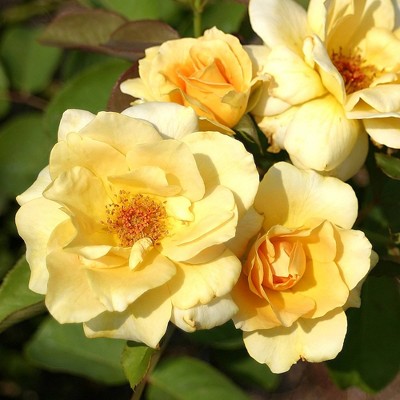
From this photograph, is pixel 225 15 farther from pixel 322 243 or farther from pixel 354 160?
pixel 322 243

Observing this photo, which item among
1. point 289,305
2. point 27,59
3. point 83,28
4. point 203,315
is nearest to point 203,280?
point 203,315

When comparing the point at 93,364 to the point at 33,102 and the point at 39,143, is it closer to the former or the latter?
the point at 39,143

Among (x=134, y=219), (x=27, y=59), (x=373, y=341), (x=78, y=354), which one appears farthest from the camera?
(x=27, y=59)

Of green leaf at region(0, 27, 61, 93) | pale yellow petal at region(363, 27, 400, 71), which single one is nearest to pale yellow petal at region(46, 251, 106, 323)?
pale yellow petal at region(363, 27, 400, 71)

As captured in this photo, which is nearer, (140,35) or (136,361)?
(136,361)

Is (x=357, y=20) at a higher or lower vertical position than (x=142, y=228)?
higher

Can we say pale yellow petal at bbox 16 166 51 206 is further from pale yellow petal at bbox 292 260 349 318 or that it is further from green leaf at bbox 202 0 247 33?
green leaf at bbox 202 0 247 33

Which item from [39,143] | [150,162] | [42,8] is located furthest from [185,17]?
[150,162]
